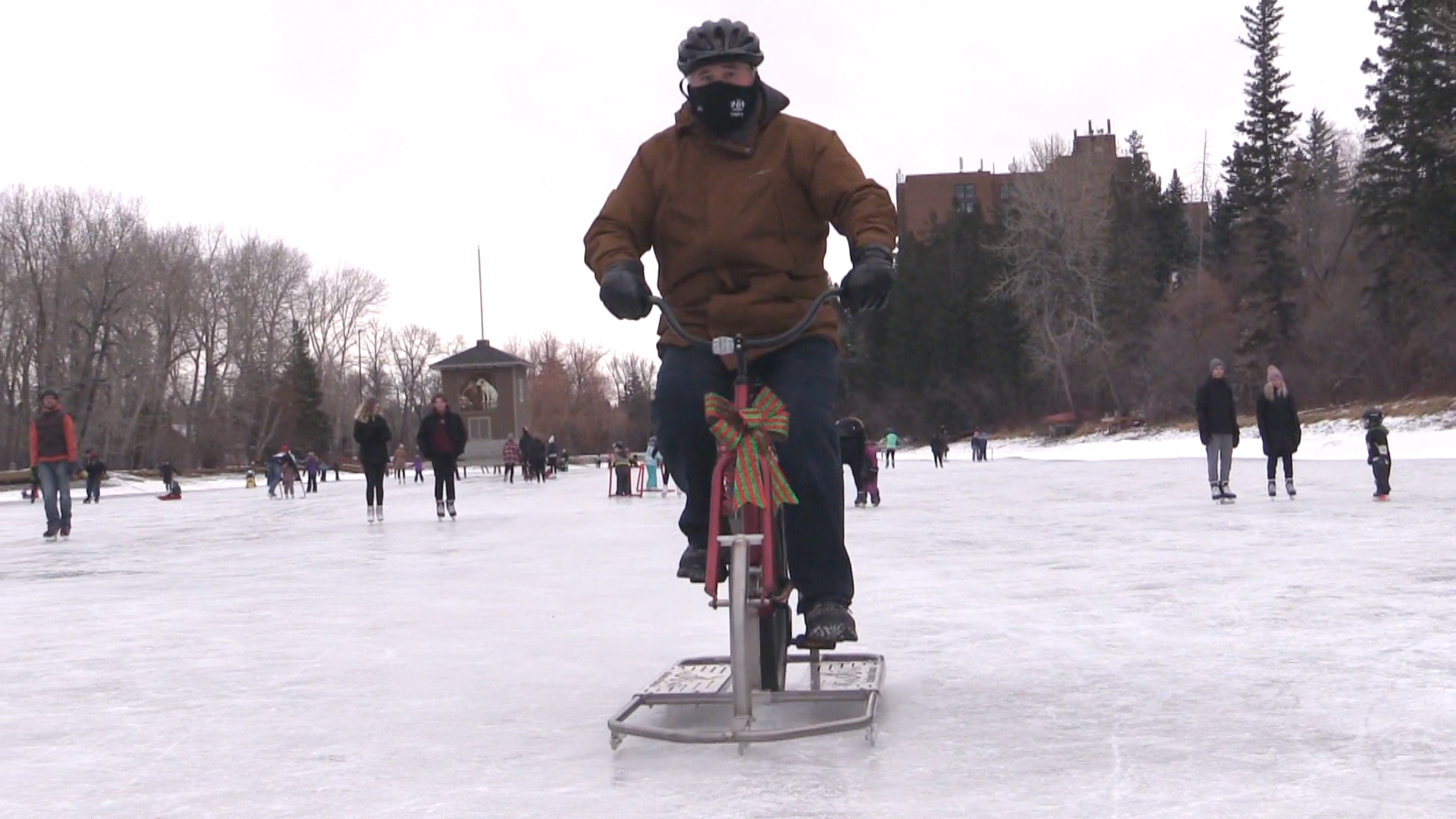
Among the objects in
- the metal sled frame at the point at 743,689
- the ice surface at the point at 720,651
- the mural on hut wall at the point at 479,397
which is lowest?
the ice surface at the point at 720,651

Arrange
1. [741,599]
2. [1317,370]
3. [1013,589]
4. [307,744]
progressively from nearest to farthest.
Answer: [741,599], [307,744], [1013,589], [1317,370]

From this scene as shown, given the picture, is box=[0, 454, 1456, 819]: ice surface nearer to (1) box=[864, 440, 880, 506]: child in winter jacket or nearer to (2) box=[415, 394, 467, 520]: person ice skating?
(2) box=[415, 394, 467, 520]: person ice skating

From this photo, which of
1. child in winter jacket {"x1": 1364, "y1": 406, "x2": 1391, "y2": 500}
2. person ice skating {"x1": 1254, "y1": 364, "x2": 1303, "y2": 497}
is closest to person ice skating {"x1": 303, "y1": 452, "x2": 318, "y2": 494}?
person ice skating {"x1": 1254, "y1": 364, "x2": 1303, "y2": 497}

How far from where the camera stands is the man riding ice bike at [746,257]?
4.09 m

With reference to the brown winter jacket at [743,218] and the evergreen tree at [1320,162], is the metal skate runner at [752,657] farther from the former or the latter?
the evergreen tree at [1320,162]

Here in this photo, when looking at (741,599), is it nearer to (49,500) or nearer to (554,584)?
(554,584)

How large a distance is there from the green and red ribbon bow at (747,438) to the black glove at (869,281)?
1.14 ft

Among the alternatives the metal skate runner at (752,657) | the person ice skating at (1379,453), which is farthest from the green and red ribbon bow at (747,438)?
the person ice skating at (1379,453)

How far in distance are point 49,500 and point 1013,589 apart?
12.2m

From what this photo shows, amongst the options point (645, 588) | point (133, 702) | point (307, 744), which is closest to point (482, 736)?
point (307, 744)

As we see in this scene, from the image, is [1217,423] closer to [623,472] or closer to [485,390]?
[623,472]

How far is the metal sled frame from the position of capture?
378cm

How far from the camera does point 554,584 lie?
342 inches

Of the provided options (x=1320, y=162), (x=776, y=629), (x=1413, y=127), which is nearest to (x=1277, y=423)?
(x=776, y=629)
